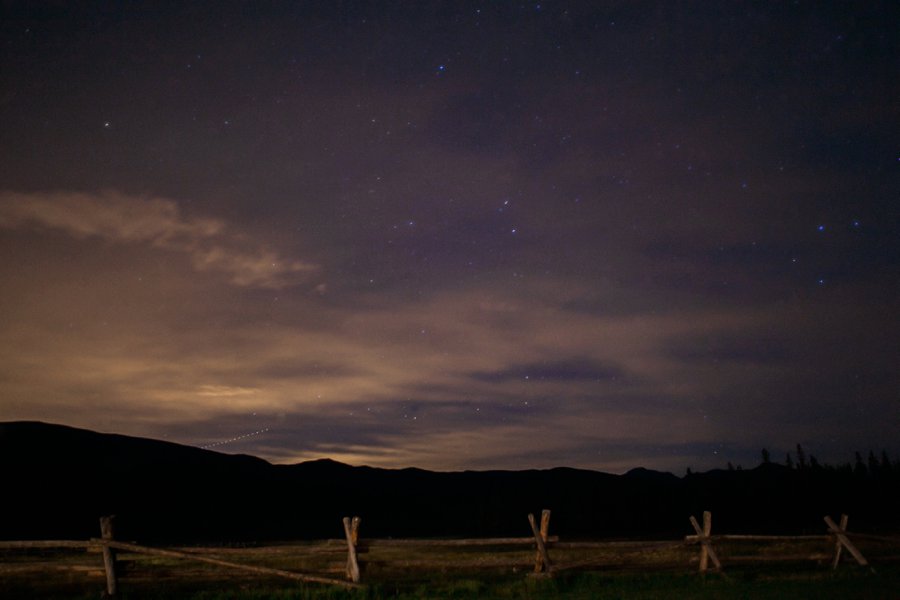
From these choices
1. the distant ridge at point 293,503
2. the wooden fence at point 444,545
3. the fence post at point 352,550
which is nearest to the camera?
the wooden fence at point 444,545

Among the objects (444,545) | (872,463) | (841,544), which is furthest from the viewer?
(872,463)

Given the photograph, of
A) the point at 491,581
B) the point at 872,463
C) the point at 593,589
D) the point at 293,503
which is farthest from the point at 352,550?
the point at 872,463

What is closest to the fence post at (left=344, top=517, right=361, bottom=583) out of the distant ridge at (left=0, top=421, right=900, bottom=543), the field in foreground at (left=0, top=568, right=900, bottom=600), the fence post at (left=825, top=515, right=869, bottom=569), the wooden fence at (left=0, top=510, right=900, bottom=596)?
the wooden fence at (left=0, top=510, right=900, bottom=596)

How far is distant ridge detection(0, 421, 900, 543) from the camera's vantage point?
4038 inches

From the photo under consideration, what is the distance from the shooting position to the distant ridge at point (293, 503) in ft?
336

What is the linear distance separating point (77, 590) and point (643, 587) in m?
14.3

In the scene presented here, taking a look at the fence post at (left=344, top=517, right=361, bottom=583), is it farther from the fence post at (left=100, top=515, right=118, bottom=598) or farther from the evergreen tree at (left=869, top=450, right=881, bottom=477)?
the evergreen tree at (left=869, top=450, right=881, bottom=477)

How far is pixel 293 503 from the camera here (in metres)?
164

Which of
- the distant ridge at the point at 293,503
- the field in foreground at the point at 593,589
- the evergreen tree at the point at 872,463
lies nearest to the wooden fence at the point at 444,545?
the field in foreground at the point at 593,589

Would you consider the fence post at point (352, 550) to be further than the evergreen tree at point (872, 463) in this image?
No

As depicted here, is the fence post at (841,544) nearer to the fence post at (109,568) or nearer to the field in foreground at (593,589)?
the field in foreground at (593,589)

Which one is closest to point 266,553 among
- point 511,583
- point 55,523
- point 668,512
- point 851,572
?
point 511,583

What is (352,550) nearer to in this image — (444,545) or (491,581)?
(444,545)

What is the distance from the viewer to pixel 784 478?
436ft
